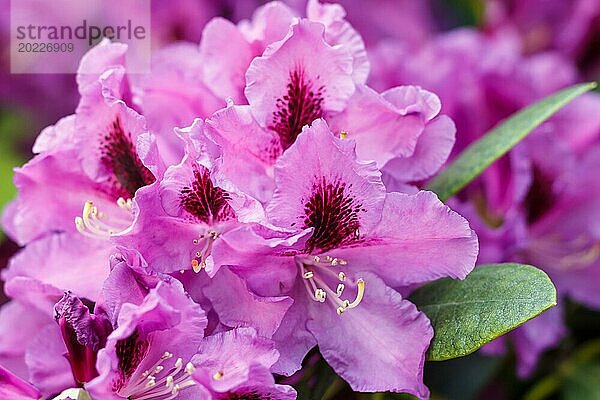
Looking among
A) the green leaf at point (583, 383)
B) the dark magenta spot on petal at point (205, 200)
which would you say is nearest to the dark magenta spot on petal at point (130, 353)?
the dark magenta spot on petal at point (205, 200)

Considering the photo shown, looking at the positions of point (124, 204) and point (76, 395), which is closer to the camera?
point (76, 395)

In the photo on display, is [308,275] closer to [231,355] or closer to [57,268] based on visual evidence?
[231,355]

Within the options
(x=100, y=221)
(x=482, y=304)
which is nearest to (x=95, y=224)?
(x=100, y=221)

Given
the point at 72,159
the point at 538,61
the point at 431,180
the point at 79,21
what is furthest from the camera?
the point at 79,21

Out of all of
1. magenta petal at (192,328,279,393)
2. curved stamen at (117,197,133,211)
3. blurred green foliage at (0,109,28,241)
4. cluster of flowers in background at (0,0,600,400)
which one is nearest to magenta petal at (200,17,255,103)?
cluster of flowers in background at (0,0,600,400)

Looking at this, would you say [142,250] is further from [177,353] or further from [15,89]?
[15,89]

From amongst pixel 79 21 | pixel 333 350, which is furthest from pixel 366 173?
pixel 79 21
